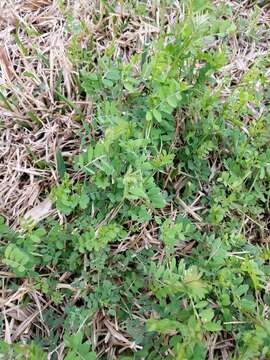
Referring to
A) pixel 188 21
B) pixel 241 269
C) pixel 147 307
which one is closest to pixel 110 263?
pixel 147 307

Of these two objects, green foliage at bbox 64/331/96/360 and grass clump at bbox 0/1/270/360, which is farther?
grass clump at bbox 0/1/270/360

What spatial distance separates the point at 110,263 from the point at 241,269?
459 mm

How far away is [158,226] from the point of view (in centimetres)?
192

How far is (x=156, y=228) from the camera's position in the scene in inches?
75.0

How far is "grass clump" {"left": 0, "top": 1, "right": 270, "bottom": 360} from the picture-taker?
5.56 ft

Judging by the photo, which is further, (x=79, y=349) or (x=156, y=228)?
(x=156, y=228)

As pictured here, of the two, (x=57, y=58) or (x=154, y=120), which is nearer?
(x=154, y=120)

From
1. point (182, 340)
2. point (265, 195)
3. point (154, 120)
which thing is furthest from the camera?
point (265, 195)

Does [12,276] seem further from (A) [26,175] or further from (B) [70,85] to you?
(B) [70,85]

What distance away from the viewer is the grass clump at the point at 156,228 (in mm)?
1693

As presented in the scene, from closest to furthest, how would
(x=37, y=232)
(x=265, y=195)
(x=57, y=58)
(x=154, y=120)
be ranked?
(x=37, y=232)
(x=154, y=120)
(x=265, y=195)
(x=57, y=58)

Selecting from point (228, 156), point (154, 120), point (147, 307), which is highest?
point (154, 120)

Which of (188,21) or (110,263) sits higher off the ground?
(188,21)

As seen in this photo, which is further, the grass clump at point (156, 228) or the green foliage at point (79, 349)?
the grass clump at point (156, 228)
